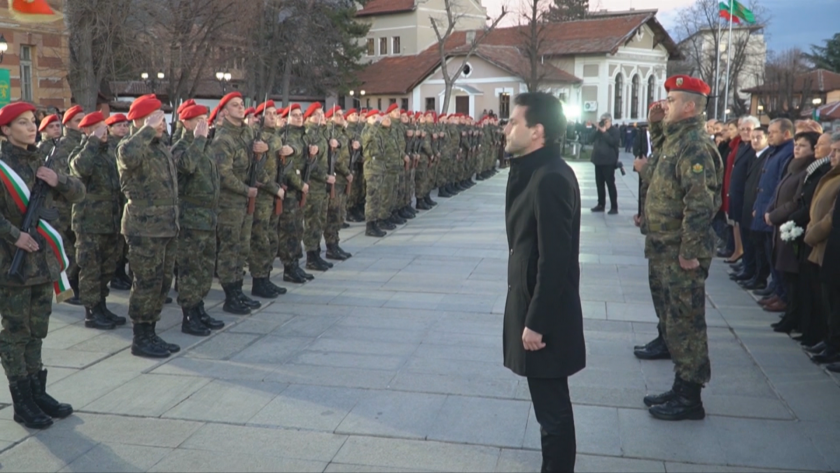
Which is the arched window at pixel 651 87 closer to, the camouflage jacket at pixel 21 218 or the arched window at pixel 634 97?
the arched window at pixel 634 97

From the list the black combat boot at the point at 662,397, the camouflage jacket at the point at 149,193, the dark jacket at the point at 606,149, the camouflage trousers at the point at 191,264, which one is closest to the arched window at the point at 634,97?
the dark jacket at the point at 606,149

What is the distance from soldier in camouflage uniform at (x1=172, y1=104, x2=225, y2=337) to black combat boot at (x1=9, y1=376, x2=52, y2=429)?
2222mm

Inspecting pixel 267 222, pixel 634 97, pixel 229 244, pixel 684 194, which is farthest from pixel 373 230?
pixel 634 97

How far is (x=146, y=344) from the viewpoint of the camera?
6637mm

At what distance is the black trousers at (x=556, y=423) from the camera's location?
3.84 meters

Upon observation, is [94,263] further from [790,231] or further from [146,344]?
[790,231]

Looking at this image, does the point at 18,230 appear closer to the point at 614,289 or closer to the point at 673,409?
the point at 673,409

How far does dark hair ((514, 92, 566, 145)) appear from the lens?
12.6 ft

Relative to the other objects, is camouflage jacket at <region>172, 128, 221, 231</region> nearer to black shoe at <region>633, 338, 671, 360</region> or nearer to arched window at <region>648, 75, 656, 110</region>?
black shoe at <region>633, 338, 671, 360</region>

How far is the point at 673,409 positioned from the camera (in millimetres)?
5219

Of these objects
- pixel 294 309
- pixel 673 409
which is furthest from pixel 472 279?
pixel 673 409

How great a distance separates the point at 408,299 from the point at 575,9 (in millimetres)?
79619

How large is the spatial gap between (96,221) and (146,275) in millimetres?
1538

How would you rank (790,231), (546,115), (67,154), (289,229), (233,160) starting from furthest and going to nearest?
(289,229)
(67,154)
(233,160)
(790,231)
(546,115)
